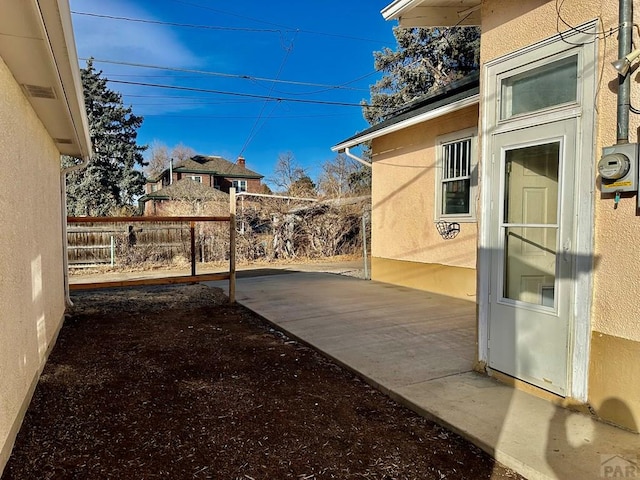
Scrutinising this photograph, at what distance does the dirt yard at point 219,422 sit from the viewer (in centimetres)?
232

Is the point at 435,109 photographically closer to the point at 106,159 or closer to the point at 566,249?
the point at 566,249

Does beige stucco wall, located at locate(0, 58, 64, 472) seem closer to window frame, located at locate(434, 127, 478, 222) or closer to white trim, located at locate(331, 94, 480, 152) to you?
white trim, located at locate(331, 94, 480, 152)

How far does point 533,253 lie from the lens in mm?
3203

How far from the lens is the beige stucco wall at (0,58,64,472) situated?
2.58m

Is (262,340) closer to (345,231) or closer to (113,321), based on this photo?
(113,321)

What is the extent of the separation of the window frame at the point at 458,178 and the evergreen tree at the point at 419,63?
10.9 meters

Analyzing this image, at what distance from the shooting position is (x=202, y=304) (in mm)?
7105

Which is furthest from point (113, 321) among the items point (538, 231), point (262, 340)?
point (538, 231)

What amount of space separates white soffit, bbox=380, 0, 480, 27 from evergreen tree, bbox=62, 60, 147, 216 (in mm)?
18989

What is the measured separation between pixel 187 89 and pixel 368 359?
433 inches

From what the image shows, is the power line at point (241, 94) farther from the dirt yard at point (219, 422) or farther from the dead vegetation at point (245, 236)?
the dirt yard at point (219, 422)

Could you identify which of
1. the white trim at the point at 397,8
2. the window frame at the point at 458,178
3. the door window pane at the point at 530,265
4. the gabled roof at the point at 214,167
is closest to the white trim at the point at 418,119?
the window frame at the point at 458,178

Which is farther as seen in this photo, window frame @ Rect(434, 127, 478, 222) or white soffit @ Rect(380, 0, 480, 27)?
window frame @ Rect(434, 127, 478, 222)

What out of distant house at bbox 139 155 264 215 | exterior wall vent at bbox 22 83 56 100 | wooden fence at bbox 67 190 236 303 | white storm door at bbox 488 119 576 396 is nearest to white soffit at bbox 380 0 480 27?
white storm door at bbox 488 119 576 396
